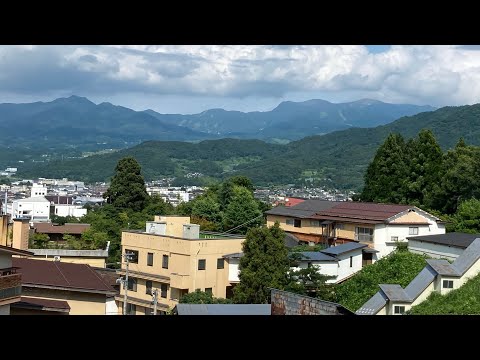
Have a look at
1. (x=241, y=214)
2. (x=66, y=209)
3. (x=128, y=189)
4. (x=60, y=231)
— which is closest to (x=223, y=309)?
(x=241, y=214)

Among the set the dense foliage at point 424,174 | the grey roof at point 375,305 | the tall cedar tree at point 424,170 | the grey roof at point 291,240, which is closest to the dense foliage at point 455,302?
the grey roof at point 375,305

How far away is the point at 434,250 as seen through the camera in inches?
479

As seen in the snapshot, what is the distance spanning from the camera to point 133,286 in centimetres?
1258

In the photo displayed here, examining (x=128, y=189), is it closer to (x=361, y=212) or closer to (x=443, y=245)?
(x=361, y=212)

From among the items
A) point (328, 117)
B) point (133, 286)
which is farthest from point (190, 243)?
point (328, 117)

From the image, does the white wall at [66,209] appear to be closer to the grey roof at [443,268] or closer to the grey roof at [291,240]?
the grey roof at [291,240]

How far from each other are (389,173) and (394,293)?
9693mm

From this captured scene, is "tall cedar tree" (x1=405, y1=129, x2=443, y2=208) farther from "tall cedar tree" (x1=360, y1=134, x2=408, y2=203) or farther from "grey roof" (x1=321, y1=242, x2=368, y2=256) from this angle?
"grey roof" (x1=321, y1=242, x2=368, y2=256)

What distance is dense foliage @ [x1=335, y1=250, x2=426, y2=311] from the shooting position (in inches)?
422

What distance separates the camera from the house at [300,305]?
2.50m

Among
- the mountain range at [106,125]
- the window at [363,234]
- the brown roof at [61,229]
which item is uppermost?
the mountain range at [106,125]

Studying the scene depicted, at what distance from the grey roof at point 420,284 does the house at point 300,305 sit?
19.9 ft

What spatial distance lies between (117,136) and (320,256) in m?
144
